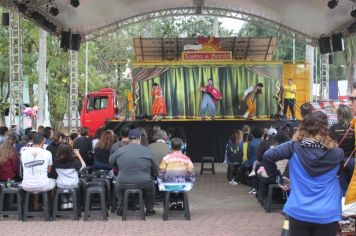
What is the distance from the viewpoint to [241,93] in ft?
72.5

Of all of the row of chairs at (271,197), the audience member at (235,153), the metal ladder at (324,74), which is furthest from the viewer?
the metal ladder at (324,74)

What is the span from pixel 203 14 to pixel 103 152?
41.9 ft

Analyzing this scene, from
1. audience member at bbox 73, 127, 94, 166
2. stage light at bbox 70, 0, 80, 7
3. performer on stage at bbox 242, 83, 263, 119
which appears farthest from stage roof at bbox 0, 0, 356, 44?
audience member at bbox 73, 127, 94, 166

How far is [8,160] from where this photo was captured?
30.8 ft

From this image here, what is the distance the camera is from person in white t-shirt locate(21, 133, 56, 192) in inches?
340

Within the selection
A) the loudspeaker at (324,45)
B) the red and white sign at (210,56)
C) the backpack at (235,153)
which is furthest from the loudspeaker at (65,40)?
the loudspeaker at (324,45)

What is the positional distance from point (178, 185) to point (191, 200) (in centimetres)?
259

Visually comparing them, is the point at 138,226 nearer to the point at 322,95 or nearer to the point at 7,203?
the point at 7,203

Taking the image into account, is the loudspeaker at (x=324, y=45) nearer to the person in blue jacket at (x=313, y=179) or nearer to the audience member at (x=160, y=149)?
the audience member at (x=160, y=149)

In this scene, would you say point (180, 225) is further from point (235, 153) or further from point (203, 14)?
point (203, 14)

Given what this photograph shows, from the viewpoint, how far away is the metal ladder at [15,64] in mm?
17031

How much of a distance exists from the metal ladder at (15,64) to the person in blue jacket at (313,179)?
46.0 ft

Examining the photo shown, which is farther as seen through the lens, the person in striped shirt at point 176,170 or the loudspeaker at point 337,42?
the loudspeaker at point 337,42

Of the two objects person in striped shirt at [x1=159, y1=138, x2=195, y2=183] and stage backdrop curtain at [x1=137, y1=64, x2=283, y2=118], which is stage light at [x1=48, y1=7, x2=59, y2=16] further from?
person in striped shirt at [x1=159, y1=138, x2=195, y2=183]
